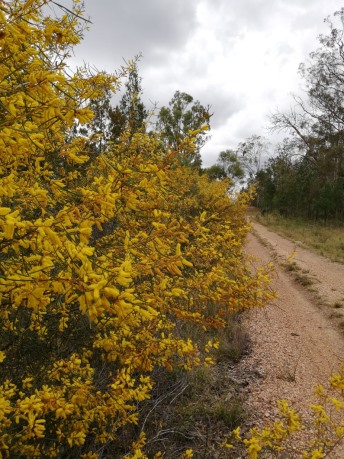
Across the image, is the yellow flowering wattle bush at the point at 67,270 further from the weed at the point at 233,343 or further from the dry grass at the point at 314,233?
the dry grass at the point at 314,233

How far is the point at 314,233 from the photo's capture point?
658 inches

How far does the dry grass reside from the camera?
12.1 m

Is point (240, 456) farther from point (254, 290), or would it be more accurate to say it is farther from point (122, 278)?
point (122, 278)

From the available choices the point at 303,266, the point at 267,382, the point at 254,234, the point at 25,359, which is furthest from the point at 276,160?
the point at 25,359

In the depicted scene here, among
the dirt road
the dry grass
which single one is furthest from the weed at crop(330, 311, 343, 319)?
the dry grass

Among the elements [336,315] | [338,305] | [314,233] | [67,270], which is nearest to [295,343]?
[336,315]

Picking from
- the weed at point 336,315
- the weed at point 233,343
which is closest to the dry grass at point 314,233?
the weed at point 336,315

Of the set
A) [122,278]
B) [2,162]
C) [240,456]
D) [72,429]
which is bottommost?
[240,456]

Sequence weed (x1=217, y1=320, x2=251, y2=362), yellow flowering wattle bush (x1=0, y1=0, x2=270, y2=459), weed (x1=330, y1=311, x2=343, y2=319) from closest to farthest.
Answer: yellow flowering wattle bush (x1=0, y1=0, x2=270, y2=459) < weed (x1=217, y1=320, x2=251, y2=362) < weed (x1=330, y1=311, x2=343, y2=319)

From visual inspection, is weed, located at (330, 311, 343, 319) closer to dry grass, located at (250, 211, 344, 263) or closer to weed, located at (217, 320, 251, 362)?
weed, located at (217, 320, 251, 362)

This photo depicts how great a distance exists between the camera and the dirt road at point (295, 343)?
378 centimetres

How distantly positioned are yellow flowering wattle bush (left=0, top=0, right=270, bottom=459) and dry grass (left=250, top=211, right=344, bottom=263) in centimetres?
959

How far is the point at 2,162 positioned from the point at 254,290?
7.12 ft

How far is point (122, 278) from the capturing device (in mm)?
1101
